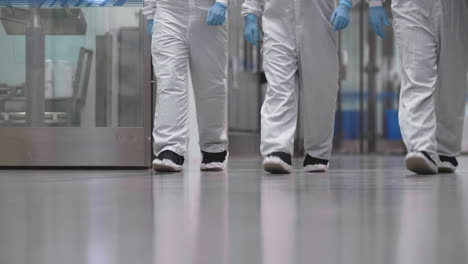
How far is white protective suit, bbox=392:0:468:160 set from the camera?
8.80 feet

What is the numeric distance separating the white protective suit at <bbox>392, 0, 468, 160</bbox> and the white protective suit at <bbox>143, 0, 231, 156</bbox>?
33.8 inches

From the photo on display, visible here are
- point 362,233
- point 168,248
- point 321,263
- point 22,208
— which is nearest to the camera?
point 321,263

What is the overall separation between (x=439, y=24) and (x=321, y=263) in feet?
7.10

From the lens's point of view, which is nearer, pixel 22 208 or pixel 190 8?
pixel 22 208

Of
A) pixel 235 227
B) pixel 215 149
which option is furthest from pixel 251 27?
pixel 235 227

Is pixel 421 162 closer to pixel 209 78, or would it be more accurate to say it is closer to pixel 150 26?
pixel 209 78

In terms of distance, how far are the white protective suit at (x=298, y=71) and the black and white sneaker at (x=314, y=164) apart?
20 millimetres

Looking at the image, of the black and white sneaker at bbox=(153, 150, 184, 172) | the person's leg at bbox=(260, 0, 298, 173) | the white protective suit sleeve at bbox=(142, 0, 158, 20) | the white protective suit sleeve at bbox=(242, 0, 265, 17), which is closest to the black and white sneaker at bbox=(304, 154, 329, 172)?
the person's leg at bbox=(260, 0, 298, 173)

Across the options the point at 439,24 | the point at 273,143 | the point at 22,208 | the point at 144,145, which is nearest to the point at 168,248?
the point at 22,208

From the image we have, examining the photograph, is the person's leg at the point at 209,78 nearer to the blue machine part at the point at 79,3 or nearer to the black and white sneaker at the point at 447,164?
the blue machine part at the point at 79,3

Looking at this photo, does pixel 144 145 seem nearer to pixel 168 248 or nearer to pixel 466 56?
pixel 466 56

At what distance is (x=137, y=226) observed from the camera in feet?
3.65

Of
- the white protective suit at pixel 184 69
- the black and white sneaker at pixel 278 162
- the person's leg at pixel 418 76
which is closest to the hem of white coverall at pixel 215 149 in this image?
the white protective suit at pixel 184 69

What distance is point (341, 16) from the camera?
2902 millimetres
